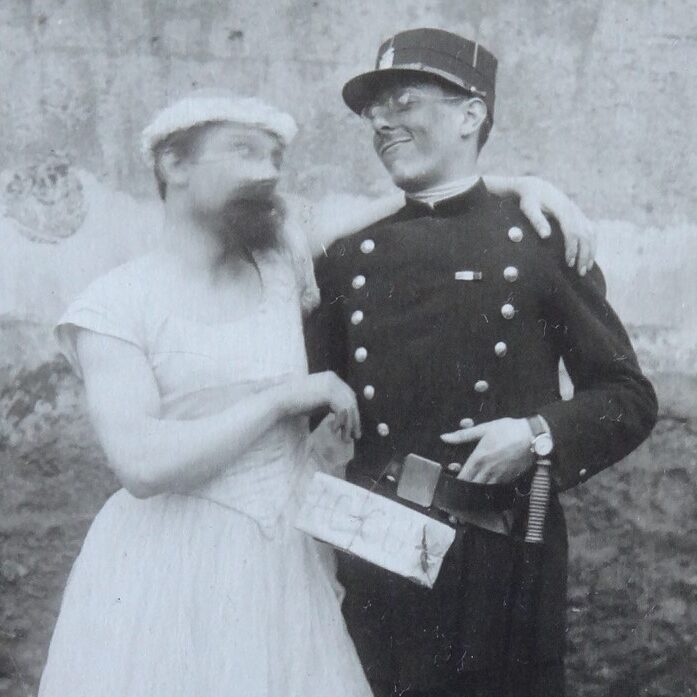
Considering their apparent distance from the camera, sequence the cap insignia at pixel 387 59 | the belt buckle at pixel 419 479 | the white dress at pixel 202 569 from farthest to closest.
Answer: the cap insignia at pixel 387 59 < the belt buckle at pixel 419 479 < the white dress at pixel 202 569

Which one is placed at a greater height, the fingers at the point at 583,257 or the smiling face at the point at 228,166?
the smiling face at the point at 228,166

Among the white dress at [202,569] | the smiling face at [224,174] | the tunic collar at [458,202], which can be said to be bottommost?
the white dress at [202,569]

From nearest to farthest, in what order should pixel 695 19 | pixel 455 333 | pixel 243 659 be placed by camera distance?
pixel 243 659 → pixel 455 333 → pixel 695 19

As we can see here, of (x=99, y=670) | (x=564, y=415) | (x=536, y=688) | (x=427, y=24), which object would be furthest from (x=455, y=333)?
(x=427, y=24)

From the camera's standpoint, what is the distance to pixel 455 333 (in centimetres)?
228

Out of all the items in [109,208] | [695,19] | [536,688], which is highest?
[695,19]

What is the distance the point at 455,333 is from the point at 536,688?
68 cm

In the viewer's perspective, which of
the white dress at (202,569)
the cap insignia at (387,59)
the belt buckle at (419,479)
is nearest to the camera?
the white dress at (202,569)

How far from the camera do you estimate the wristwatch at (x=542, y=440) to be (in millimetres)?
2227

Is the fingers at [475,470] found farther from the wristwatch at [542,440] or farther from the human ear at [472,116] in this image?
the human ear at [472,116]

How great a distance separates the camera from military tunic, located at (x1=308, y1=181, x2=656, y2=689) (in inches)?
89.5

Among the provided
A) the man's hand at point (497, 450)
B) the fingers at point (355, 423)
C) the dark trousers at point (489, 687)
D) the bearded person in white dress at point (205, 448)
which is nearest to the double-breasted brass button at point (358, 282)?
the bearded person in white dress at point (205, 448)

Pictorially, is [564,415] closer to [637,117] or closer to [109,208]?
[637,117]

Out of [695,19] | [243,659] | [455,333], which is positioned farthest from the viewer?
[695,19]
